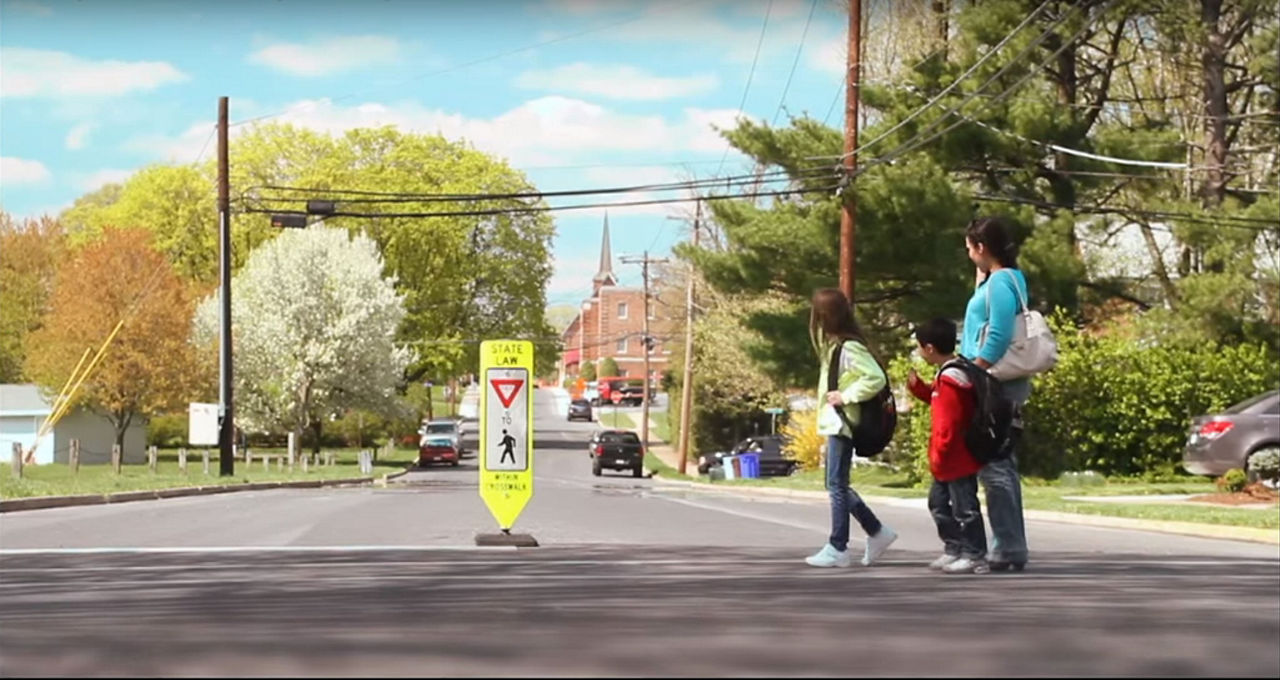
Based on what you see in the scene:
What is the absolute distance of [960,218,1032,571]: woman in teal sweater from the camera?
8898mm

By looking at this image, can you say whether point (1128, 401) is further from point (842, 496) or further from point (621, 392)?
point (621, 392)

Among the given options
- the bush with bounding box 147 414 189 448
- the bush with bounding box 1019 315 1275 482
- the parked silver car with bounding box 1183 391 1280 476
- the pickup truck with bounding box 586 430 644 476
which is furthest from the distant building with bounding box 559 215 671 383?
the parked silver car with bounding box 1183 391 1280 476

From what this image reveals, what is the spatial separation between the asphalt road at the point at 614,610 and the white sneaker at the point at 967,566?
0.44 feet

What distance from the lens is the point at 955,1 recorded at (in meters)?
44.6

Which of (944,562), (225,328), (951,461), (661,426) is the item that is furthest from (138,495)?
(661,426)

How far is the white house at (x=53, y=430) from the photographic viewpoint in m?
62.4

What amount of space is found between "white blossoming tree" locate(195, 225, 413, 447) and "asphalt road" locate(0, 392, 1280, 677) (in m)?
51.7

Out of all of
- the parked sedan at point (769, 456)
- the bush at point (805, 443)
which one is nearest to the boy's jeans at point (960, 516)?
the bush at point (805, 443)

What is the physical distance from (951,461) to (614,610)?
2.45m

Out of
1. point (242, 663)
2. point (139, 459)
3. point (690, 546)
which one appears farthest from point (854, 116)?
point (139, 459)

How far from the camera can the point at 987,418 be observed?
8805 millimetres

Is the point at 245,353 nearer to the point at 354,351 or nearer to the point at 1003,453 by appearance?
the point at 354,351

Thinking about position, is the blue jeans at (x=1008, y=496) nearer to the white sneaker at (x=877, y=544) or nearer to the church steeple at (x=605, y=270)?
the white sneaker at (x=877, y=544)

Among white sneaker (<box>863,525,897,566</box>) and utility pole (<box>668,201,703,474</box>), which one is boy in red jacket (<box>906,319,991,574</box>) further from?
utility pole (<box>668,201,703,474</box>)
